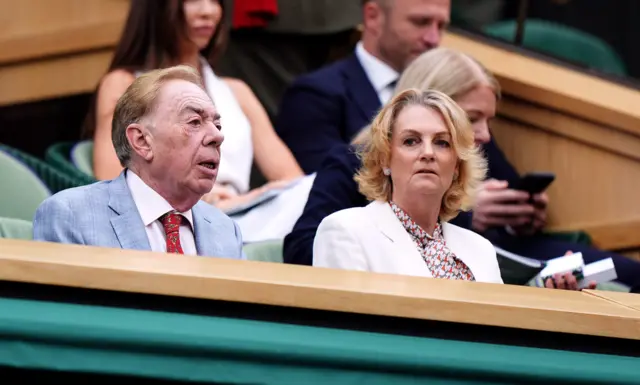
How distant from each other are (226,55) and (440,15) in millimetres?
856

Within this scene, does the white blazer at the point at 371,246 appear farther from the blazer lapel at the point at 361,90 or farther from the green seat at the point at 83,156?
the blazer lapel at the point at 361,90

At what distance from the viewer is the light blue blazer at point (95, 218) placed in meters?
2.23

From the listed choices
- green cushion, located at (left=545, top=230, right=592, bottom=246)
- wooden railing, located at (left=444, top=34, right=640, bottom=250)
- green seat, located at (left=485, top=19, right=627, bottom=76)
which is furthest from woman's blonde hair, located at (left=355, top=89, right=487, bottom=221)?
green seat, located at (left=485, top=19, right=627, bottom=76)

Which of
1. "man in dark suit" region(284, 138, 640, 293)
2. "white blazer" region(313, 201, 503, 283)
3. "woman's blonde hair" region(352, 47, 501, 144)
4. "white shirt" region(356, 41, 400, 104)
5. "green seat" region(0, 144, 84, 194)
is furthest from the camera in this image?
"white shirt" region(356, 41, 400, 104)

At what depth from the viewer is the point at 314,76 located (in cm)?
379

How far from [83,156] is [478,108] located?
100 centimetres

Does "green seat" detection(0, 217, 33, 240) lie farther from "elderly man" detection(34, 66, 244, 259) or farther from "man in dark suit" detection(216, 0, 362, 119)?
"man in dark suit" detection(216, 0, 362, 119)

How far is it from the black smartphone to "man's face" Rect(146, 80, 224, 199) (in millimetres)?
1400

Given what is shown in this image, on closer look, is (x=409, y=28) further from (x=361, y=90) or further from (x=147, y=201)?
(x=147, y=201)

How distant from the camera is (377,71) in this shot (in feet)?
12.5

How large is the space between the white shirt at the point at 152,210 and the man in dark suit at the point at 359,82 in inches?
51.8

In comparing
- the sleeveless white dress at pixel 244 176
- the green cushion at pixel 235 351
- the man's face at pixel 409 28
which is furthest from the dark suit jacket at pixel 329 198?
the green cushion at pixel 235 351

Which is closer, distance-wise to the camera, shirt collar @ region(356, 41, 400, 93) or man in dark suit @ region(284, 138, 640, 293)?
man in dark suit @ region(284, 138, 640, 293)

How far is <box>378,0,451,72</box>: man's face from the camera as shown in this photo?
3809 mm
